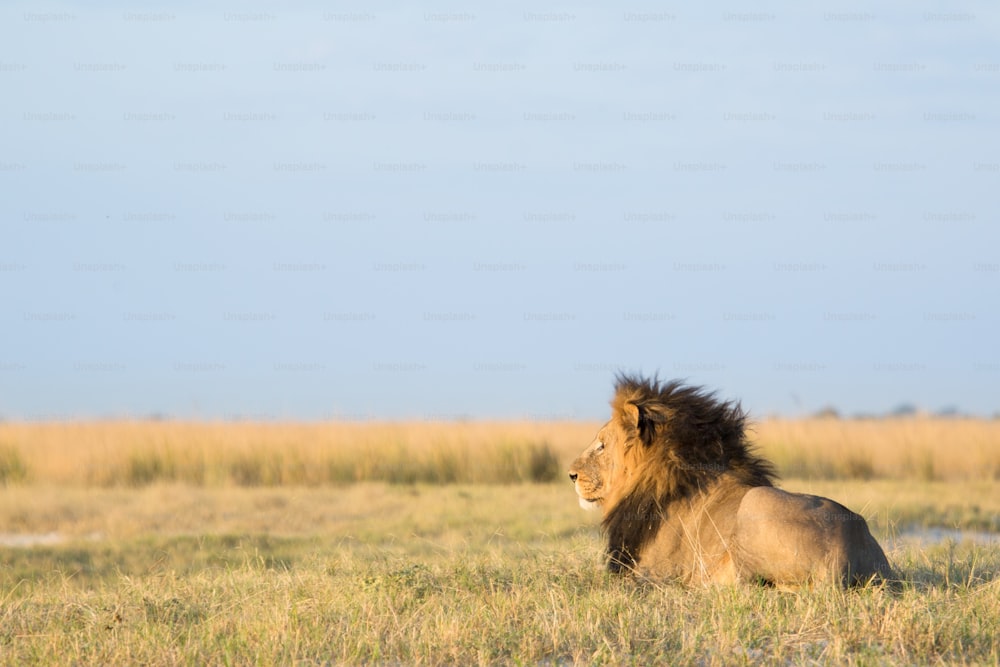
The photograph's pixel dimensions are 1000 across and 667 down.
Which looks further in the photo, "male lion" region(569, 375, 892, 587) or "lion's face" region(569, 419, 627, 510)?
"lion's face" region(569, 419, 627, 510)

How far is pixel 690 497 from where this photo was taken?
6020 millimetres

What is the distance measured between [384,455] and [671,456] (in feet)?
35.5

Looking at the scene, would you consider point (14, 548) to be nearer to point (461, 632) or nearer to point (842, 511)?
point (461, 632)

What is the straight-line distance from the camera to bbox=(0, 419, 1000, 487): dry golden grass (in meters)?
15.8

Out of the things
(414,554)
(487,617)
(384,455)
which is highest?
(384,455)

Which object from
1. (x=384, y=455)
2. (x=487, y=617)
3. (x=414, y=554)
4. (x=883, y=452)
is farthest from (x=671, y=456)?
(x=883, y=452)

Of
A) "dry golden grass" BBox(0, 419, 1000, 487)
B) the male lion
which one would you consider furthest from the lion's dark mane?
"dry golden grass" BBox(0, 419, 1000, 487)

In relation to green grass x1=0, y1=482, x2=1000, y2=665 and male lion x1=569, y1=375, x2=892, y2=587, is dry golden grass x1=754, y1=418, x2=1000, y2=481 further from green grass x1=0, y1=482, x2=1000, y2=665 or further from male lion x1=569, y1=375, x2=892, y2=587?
male lion x1=569, y1=375, x2=892, y2=587

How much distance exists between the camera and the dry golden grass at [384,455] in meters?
15.8

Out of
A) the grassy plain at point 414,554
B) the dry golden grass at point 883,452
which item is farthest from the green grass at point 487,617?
the dry golden grass at point 883,452

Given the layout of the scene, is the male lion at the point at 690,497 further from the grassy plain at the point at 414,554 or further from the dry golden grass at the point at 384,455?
the dry golden grass at the point at 384,455

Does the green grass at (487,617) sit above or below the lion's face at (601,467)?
below

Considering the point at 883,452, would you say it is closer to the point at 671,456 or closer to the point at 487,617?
the point at 671,456

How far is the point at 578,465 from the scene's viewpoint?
6562mm
